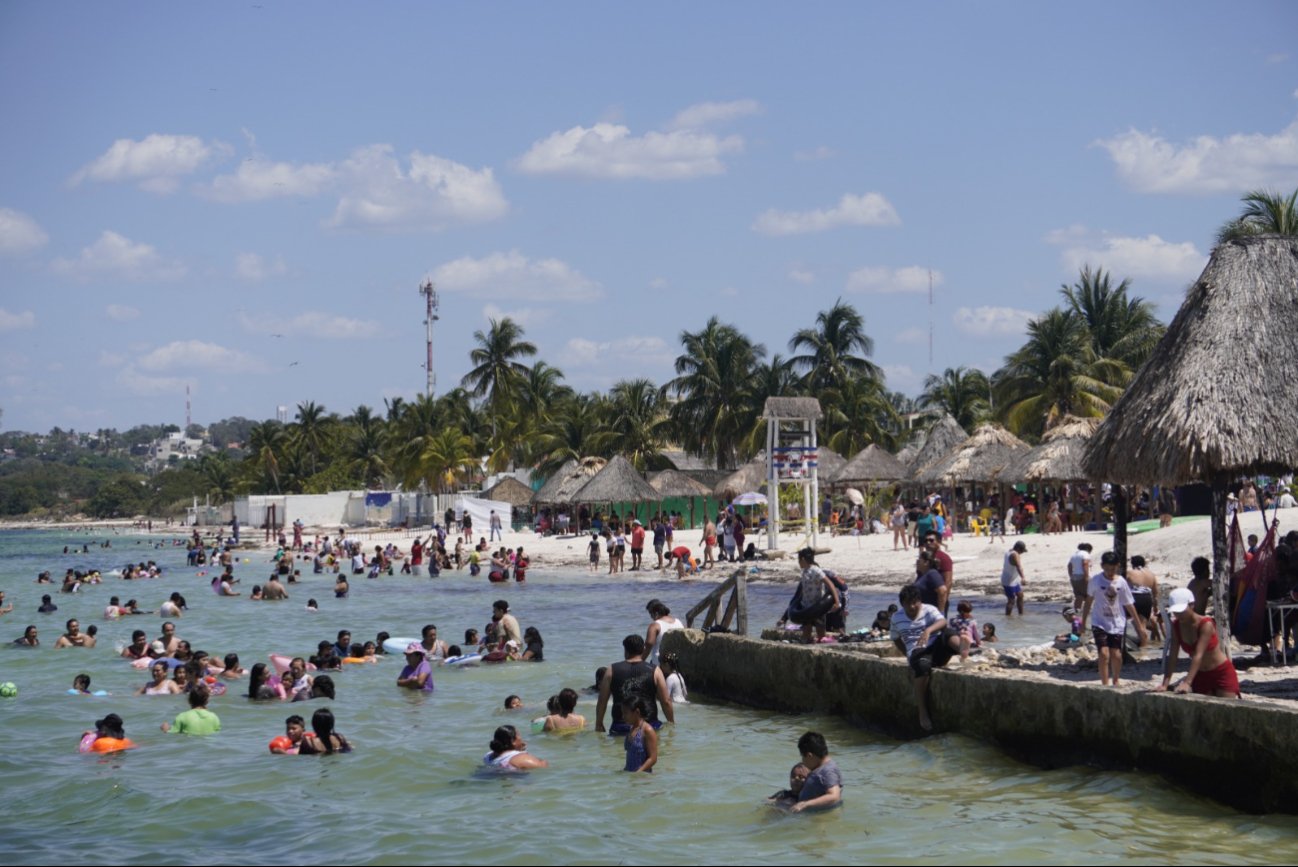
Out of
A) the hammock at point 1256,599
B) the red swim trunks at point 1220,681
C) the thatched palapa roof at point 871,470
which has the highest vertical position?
the thatched palapa roof at point 871,470

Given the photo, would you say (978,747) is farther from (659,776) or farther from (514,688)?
(514,688)

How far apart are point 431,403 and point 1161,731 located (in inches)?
2603

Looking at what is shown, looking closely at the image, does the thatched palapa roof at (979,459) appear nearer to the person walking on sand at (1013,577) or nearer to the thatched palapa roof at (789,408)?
the thatched palapa roof at (789,408)

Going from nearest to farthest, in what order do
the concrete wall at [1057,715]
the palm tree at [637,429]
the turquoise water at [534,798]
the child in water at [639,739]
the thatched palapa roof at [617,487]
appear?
the concrete wall at [1057,715], the turquoise water at [534,798], the child in water at [639,739], the thatched palapa roof at [617,487], the palm tree at [637,429]

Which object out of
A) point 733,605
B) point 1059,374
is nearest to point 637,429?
point 1059,374

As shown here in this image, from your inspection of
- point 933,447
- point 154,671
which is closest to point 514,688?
point 154,671

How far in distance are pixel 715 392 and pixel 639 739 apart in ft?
162

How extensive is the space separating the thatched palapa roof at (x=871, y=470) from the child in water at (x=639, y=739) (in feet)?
118

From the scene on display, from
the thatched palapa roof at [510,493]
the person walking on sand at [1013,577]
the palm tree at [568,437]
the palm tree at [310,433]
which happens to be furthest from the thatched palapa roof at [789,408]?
the palm tree at [310,433]

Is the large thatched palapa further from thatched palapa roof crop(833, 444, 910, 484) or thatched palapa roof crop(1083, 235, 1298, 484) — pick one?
thatched palapa roof crop(1083, 235, 1298, 484)

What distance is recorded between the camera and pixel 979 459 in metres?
41.0

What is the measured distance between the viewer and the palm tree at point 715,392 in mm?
60656

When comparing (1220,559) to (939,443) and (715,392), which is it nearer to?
(939,443)

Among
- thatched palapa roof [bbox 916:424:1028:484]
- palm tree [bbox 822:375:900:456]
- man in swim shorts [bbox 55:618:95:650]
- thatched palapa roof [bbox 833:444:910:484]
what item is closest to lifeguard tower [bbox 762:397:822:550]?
thatched palapa roof [bbox 916:424:1028:484]
